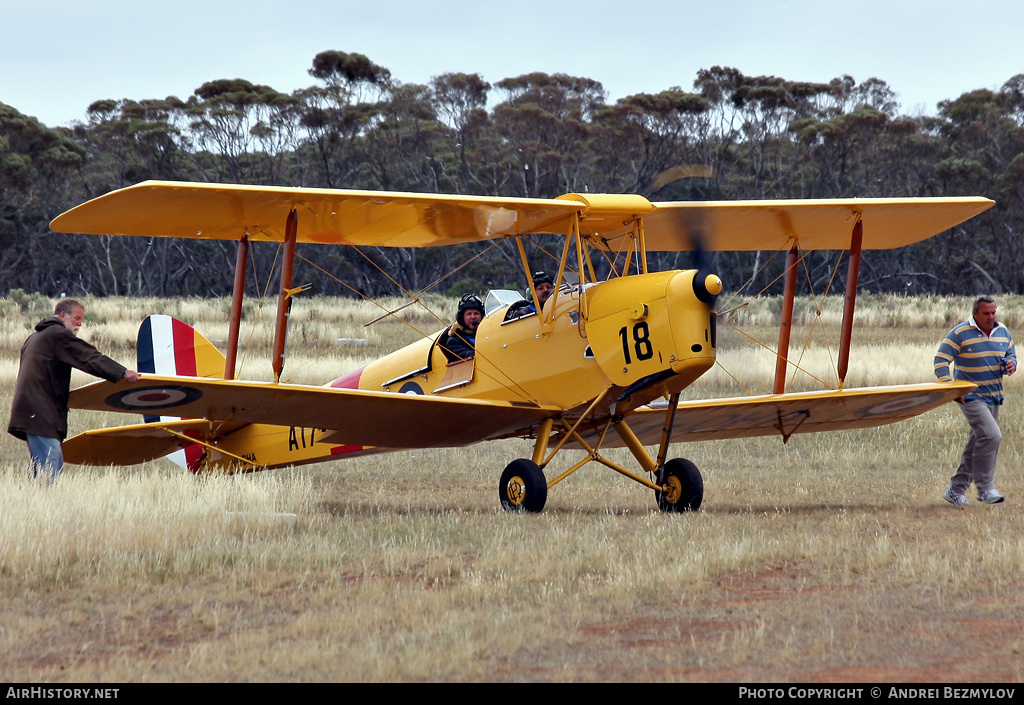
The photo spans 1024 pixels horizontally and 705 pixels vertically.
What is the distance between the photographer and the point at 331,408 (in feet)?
27.2

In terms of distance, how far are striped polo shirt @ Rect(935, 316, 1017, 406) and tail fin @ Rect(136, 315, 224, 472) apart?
7188 millimetres

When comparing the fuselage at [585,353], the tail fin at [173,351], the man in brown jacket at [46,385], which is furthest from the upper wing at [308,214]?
the tail fin at [173,351]

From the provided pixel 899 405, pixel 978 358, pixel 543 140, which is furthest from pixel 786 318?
pixel 543 140

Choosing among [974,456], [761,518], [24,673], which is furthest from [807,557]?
[24,673]

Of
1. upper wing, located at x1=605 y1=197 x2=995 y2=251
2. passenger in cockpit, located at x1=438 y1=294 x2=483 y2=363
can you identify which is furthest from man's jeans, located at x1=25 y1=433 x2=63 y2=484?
upper wing, located at x1=605 y1=197 x2=995 y2=251

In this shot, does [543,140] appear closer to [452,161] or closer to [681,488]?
[452,161]

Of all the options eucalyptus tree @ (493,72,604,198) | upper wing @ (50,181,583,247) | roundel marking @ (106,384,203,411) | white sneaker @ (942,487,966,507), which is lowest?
white sneaker @ (942,487,966,507)

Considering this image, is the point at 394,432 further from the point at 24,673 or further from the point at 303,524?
the point at 24,673

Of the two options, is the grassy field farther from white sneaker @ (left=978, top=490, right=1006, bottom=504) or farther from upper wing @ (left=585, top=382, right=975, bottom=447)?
upper wing @ (left=585, top=382, right=975, bottom=447)

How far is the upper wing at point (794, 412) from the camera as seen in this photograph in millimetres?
9109

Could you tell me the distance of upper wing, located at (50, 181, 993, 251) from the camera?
809 centimetres

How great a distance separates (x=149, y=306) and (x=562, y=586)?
31499mm

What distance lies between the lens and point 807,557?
654cm

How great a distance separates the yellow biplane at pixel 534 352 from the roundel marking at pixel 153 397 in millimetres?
15
